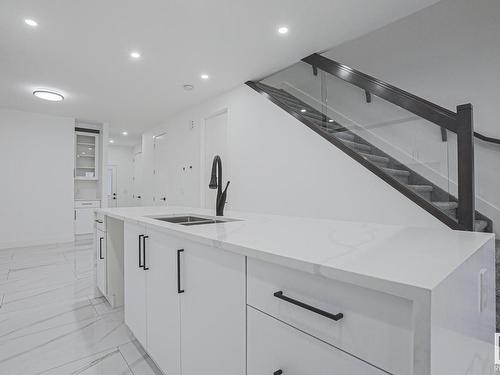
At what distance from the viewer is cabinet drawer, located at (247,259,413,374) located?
0.54 m

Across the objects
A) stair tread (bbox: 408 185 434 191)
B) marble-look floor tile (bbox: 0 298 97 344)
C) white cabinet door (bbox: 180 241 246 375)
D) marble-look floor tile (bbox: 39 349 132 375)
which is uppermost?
stair tread (bbox: 408 185 434 191)

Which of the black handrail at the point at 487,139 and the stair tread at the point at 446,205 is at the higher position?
the black handrail at the point at 487,139

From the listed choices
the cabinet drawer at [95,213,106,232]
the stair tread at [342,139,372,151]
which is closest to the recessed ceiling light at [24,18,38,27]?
the cabinet drawer at [95,213,106,232]

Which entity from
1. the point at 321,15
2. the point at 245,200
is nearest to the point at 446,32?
the point at 321,15

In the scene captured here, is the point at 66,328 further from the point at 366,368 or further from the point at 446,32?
the point at 446,32

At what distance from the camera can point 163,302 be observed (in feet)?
4.59

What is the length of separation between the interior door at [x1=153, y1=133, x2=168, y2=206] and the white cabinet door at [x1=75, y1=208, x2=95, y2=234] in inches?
58.7

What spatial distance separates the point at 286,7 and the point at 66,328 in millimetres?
3352

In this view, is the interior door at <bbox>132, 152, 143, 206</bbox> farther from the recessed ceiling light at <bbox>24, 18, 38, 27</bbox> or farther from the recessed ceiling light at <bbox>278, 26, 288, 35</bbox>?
the recessed ceiling light at <bbox>278, 26, 288, 35</bbox>

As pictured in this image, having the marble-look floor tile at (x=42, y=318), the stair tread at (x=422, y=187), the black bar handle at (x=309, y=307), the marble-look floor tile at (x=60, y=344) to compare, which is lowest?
the marble-look floor tile at (x=42, y=318)

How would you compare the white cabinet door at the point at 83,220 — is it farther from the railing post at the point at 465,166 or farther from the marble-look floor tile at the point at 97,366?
the railing post at the point at 465,166

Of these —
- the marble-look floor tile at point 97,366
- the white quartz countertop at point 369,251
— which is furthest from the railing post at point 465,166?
the marble-look floor tile at point 97,366

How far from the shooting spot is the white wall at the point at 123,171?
9.73m

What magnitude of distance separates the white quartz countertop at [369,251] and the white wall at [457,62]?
6.72 feet
